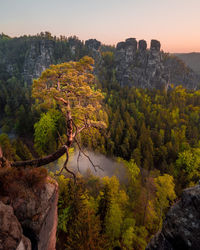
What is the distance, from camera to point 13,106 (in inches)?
2457

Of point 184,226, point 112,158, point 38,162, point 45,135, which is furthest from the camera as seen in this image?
point 112,158

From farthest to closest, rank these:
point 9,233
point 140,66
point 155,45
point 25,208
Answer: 1. point 140,66
2. point 155,45
3. point 25,208
4. point 9,233

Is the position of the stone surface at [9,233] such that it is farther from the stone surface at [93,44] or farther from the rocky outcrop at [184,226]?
the stone surface at [93,44]

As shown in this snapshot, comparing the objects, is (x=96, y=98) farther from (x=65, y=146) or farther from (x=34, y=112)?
(x=34, y=112)

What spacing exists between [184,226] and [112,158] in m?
34.6

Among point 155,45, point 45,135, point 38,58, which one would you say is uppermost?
point 155,45

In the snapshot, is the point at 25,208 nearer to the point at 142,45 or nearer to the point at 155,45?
the point at 155,45

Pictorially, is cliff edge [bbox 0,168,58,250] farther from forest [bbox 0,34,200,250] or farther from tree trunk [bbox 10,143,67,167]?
forest [bbox 0,34,200,250]

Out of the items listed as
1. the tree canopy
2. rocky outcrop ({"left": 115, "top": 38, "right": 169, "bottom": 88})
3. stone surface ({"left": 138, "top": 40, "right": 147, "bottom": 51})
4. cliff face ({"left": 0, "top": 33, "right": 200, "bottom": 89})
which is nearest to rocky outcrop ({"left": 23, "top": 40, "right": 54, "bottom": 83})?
cliff face ({"left": 0, "top": 33, "right": 200, "bottom": 89})

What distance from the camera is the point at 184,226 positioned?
603cm

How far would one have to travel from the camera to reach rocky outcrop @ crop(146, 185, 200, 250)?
5.79 m

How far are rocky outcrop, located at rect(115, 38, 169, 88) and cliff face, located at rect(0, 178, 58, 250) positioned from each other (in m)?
112

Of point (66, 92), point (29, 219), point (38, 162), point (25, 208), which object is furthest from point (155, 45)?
point (29, 219)

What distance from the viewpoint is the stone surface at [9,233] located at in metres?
3.70
